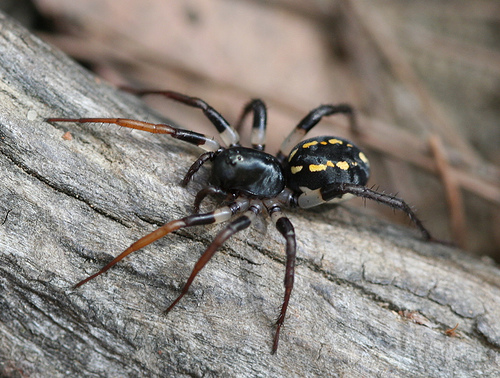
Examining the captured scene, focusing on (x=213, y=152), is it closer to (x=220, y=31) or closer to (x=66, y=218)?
(x=66, y=218)

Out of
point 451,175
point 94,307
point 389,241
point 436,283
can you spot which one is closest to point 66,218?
point 94,307

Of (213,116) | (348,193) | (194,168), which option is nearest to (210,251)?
(194,168)

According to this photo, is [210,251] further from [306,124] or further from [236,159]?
[306,124]

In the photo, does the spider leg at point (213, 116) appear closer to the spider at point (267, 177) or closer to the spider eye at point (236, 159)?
the spider at point (267, 177)

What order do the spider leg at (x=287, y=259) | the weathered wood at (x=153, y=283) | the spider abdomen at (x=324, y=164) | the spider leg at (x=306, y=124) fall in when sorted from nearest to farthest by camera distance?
the weathered wood at (x=153, y=283) < the spider leg at (x=287, y=259) < the spider abdomen at (x=324, y=164) < the spider leg at (x=306, y=124)

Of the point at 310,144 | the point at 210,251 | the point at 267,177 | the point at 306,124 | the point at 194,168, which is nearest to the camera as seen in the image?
the point at 210,251

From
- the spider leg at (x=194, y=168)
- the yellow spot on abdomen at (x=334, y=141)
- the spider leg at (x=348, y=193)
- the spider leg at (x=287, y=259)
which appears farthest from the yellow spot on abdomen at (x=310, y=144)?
the spider leg at (x=194, y=168)
